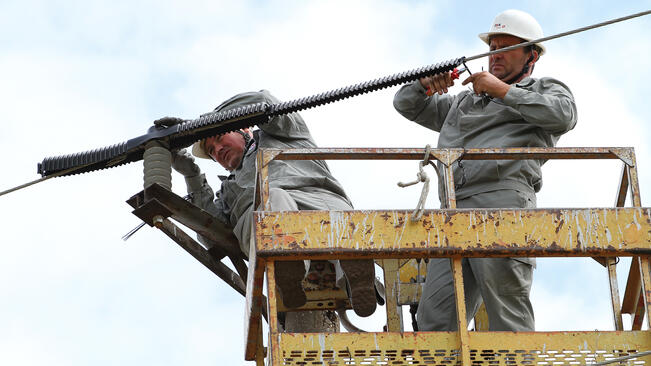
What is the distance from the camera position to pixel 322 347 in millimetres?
8172

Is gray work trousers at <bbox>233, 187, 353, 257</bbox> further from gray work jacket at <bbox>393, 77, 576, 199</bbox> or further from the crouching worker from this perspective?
gray work jacket at <bbox>393, 77, 576, 199</bbox>

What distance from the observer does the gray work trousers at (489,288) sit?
9.39 meters

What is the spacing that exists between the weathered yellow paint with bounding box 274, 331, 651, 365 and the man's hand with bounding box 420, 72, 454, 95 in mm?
2415

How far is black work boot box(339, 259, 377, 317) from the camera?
9.00 m

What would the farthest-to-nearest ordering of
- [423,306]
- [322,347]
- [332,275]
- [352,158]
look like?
1. [332,275]
2. [423,306]
3. [352,158]
4. [322,347]

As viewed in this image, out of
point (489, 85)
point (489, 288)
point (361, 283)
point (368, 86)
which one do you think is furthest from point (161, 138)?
point (489, 288)

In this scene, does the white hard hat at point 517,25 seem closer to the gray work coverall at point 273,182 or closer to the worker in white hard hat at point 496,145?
the worker in white hard hat at point 496,145

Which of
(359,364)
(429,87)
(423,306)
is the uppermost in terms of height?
(429,87)

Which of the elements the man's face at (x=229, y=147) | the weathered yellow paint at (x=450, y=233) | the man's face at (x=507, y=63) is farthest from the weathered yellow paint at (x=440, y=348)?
the man's face at (x=229, y=147)

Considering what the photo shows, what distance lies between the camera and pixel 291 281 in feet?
30.9

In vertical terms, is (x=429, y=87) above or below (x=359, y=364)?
above

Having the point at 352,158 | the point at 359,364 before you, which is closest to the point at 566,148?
the point at 352,158

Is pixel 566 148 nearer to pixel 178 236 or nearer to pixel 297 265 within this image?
pixel 297 265

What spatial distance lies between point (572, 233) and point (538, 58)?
2540 millimetres
